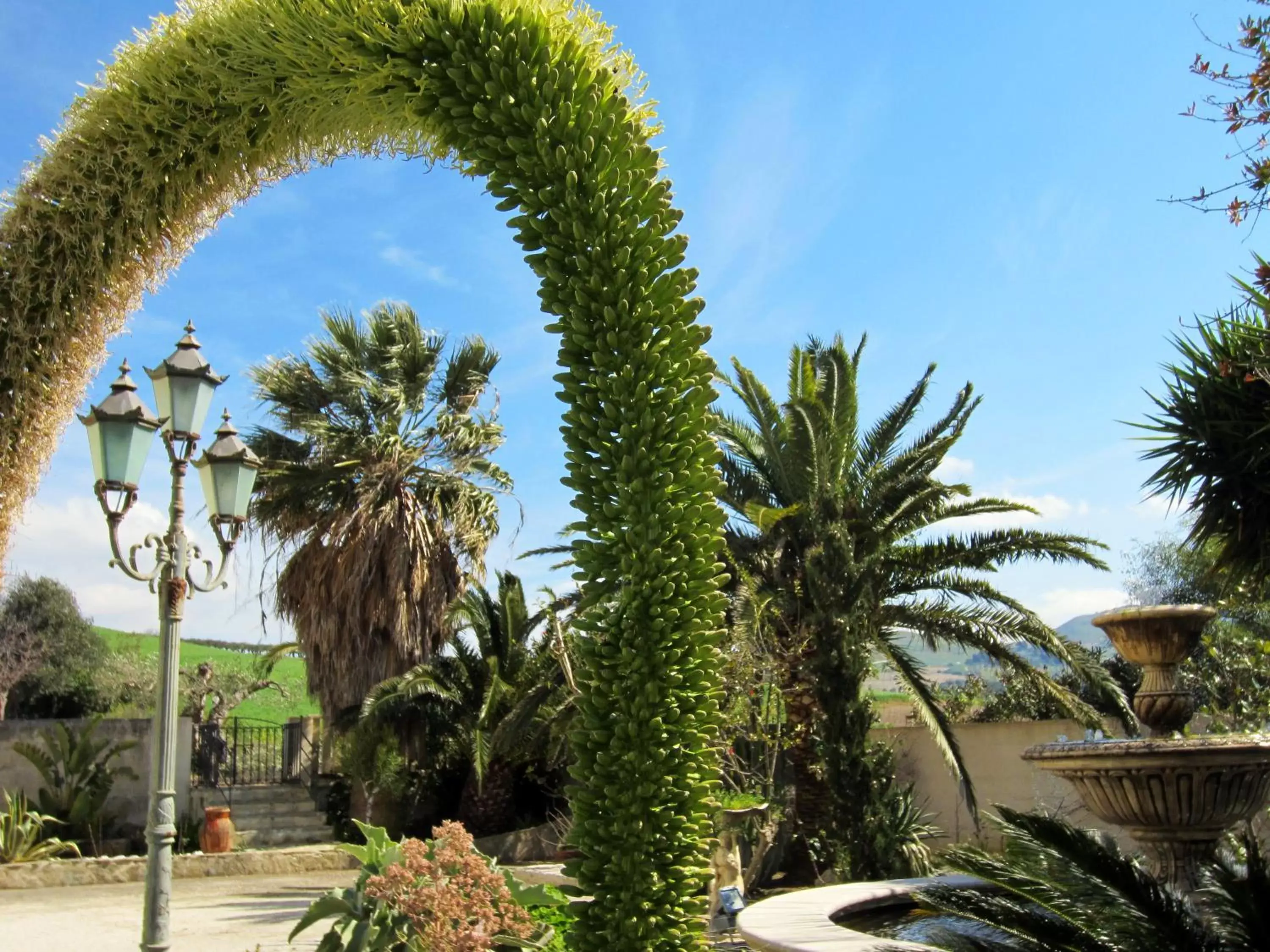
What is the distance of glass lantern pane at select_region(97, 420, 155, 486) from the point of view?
605cm

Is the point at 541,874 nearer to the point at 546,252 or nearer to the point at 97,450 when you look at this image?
the point at 97,450

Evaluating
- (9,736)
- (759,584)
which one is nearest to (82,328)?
(759,584)

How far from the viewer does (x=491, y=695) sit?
54.1 feet

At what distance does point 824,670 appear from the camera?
537 inches

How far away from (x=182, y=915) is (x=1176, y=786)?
33.6 feet

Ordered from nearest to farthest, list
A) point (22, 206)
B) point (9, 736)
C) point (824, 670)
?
point (22, 206)
point (824, 670)
point (9, 736)

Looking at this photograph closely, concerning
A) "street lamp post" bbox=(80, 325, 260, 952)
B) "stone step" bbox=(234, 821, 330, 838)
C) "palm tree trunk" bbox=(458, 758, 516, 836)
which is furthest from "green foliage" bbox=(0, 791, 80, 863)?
"street lamp post" bbox=(80, 325, 260, 952)

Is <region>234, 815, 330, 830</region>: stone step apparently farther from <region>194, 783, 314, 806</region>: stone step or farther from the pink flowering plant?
the pink flowering plant

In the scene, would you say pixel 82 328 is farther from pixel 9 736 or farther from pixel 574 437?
pixel 9 736

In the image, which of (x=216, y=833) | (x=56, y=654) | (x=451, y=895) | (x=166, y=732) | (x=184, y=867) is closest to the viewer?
(x=451, y=895)

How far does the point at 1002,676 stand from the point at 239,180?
603 inches

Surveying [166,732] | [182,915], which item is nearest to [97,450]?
[166,732]

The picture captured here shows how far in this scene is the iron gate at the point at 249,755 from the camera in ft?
66.4

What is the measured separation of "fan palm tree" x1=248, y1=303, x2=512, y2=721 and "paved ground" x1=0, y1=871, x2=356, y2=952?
3.75 metres
